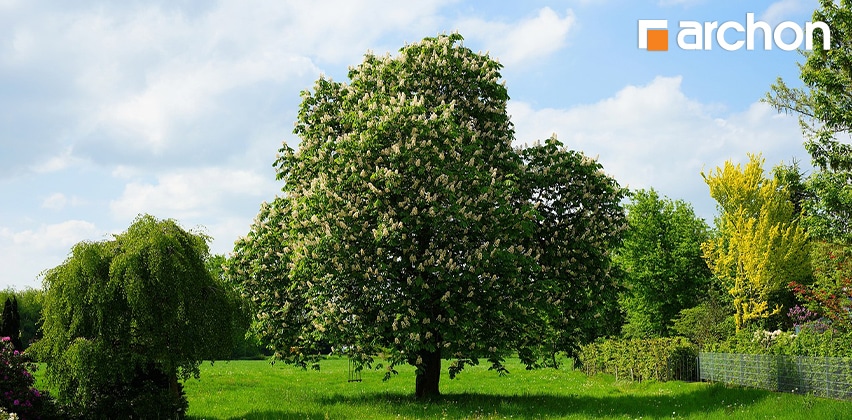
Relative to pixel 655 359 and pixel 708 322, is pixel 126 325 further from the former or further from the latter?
pixel 708 322

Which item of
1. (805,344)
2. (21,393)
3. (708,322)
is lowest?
(21,393)

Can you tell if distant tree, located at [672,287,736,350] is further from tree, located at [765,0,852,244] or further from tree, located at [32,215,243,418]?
tree, located at [32,215,243,418]

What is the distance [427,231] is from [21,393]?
42.0ft

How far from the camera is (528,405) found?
2259cm

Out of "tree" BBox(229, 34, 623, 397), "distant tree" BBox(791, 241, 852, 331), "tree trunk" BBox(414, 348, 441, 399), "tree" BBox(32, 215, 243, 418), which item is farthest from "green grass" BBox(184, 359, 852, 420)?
"distant tree" BBox(791, 241, 852, 331)

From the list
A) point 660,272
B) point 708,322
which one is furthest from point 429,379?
point 660,272

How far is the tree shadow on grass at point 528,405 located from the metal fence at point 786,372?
1065 millimetres

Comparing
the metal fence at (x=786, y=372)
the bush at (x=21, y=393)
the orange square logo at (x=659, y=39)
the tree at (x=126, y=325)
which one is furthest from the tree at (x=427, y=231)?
the bush at (x=21, y=393)

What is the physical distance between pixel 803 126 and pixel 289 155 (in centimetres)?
2790

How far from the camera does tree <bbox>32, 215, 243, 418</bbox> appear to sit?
18781mm

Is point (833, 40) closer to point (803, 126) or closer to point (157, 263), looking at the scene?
point (803, 126)

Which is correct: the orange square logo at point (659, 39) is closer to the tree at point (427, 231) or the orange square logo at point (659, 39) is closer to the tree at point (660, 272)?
the tree at point (427, 231)

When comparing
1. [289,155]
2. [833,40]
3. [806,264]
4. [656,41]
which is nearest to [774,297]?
[806,264]

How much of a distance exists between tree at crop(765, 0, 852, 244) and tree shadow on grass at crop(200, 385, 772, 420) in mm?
11258
